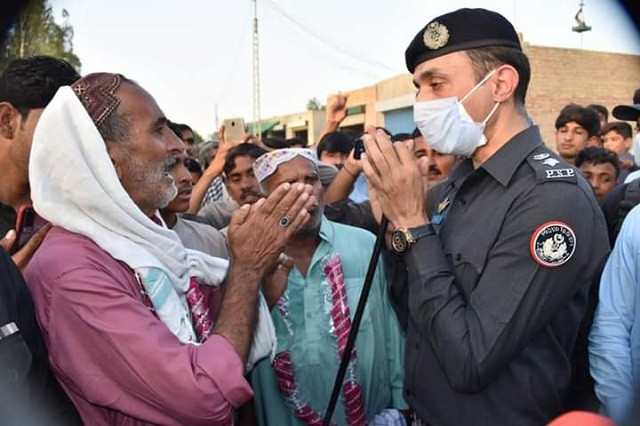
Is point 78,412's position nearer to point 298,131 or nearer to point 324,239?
point 324,239

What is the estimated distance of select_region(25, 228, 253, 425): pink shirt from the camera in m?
1.38

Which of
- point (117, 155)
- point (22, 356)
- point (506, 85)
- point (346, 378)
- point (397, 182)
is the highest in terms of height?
point (506, 85)

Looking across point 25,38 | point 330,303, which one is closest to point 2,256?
point 330,303

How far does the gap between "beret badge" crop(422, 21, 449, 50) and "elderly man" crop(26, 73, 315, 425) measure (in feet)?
2.09

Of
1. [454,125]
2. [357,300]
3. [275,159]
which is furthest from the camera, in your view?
[275,159]

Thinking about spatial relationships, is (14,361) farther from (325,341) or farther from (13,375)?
(325,341)

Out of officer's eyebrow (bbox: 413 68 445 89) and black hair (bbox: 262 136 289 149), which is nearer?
officer's eyebrow (bbox: 413 68 445 89)

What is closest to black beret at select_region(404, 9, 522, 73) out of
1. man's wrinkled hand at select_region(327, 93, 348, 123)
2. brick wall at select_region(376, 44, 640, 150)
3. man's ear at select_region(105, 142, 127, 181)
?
man's ear at select_region(105, 142, 127, 181)

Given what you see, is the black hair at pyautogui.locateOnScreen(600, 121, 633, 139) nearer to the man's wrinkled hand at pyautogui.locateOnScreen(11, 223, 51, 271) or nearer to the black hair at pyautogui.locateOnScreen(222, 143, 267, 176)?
the black hair at pyautogui.locateOnScreen(222, 143, 267, 176)

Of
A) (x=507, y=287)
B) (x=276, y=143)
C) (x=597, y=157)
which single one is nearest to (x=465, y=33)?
(x=507, y=287)

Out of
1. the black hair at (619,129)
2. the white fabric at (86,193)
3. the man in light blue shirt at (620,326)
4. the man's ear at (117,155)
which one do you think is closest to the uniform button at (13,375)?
the white fabric at (86,193)

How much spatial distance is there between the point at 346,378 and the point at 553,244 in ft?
4.01

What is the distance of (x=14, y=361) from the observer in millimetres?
1266

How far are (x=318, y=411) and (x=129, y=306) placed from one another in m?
1.33
